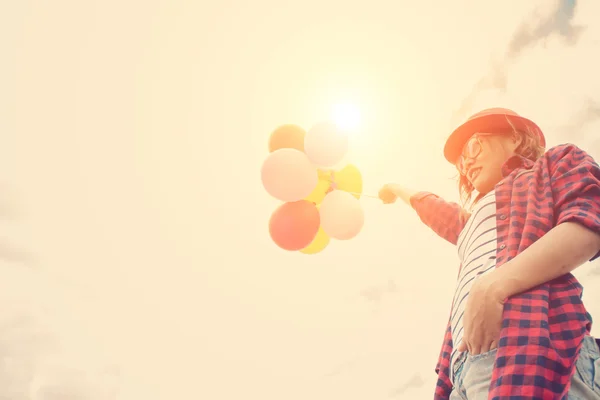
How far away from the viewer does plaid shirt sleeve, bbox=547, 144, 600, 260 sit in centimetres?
104

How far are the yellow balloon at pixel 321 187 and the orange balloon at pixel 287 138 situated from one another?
22 centimetres

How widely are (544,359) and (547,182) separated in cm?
57

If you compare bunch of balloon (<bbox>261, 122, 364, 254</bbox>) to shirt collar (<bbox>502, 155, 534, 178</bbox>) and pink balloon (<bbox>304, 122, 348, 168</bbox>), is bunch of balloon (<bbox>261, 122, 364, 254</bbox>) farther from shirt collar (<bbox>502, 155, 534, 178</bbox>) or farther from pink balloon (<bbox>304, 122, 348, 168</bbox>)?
shirt collar (<bbox>502, 155, 534, 178</bbox>)

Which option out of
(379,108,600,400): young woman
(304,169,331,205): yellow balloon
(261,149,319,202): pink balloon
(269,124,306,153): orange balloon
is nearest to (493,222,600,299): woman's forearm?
(379,108,600,400): young woman

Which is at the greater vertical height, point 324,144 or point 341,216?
point 324,144

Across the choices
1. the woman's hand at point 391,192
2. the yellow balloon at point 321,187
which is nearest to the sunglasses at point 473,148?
the woman's hand at point 391,192

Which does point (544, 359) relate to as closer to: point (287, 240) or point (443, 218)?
point (443, 218)

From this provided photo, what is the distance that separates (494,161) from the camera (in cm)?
160

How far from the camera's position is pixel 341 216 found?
251 centimetres

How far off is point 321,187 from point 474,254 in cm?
144

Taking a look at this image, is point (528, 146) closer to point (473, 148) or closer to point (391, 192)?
point (473, 148)

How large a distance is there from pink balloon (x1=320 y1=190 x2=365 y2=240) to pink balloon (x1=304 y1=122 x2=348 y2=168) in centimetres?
24

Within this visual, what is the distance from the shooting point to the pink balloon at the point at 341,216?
99.1 inches

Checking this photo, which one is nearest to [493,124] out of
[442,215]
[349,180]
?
[442,215]
